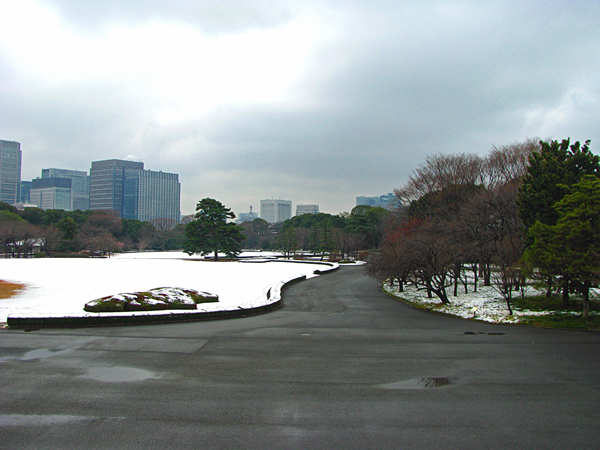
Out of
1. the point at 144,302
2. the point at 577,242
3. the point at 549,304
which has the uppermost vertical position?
the point at 577,242

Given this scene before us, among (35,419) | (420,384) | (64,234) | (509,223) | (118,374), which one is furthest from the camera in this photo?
(64,234)

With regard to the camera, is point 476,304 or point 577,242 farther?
point 476,304

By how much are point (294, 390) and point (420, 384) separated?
2.12 m

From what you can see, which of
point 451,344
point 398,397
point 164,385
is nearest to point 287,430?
point 398,397

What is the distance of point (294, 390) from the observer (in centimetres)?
616

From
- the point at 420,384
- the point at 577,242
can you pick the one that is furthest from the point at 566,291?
the point at 420,384

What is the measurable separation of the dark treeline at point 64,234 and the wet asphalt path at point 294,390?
205 ft

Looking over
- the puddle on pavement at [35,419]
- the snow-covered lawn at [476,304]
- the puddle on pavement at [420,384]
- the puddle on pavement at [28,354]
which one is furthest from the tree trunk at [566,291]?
the puddle on pavement at [28,354]

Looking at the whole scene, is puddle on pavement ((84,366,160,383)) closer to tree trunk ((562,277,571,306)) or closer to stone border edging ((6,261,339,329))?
stone border edging ((6,261,339,329))

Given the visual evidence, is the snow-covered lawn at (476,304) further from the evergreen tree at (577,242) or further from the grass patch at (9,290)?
the grass patch at (9,290)

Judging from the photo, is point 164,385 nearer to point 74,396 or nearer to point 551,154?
point 74,396

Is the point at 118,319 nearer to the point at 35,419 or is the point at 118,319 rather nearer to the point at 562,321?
the point at 35,419

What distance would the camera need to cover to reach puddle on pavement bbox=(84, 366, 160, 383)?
660cm

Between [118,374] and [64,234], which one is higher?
[64,234]
